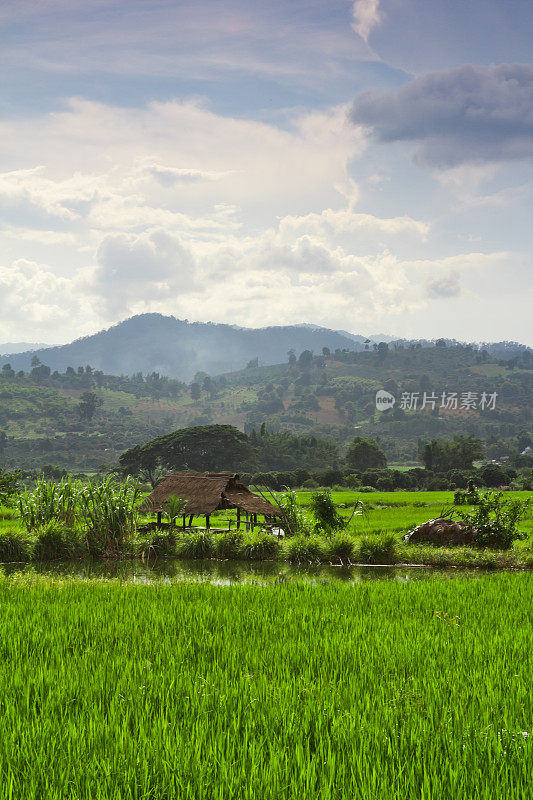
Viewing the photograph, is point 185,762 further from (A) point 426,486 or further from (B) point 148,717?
(A) point 426,486

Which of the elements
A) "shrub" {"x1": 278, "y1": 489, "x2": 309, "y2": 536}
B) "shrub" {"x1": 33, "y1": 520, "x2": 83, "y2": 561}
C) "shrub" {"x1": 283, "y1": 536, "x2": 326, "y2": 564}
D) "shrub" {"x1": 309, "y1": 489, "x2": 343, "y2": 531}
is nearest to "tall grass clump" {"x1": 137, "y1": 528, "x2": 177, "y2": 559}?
"shrub" {"x1": 33, "y1": 520, "x2": 83, "y2": 561}

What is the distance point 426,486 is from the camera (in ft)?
238

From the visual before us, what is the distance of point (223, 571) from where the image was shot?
1455 cm

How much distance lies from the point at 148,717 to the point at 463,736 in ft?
7.18

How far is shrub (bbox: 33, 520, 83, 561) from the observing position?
16.2 meters

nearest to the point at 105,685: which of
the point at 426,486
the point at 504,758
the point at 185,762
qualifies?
the point at 185,762

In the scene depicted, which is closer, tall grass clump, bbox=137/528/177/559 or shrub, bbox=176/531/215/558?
tall grass clump, bbox=137/528/177/559

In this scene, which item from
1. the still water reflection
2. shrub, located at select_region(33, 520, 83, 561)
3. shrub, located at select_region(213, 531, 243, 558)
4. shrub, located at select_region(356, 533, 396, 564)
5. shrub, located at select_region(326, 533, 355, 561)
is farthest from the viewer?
shrub, located at select_region(213, 531, 243, 558)

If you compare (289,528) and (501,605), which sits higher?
(501,605)

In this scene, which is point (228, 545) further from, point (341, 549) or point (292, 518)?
point (292, 518)

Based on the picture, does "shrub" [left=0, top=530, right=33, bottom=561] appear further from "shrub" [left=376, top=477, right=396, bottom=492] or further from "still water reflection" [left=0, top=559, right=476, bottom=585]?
"shrub" [left=376, top=477, right=396, bottom=492]

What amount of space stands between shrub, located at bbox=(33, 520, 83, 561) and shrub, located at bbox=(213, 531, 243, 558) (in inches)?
140

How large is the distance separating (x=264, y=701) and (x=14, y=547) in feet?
42.3

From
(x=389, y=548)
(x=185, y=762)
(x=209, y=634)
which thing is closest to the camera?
(x=185, y=762)
